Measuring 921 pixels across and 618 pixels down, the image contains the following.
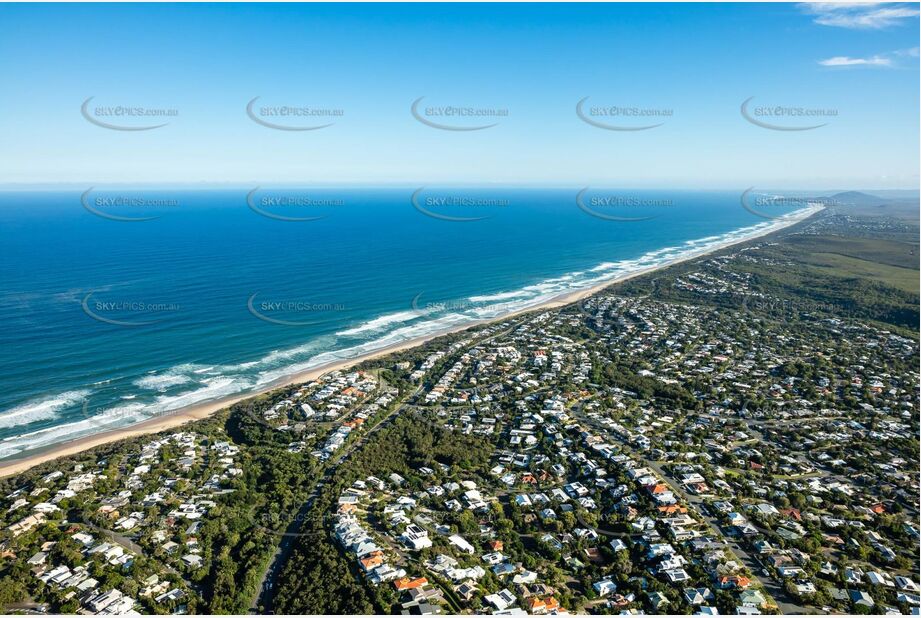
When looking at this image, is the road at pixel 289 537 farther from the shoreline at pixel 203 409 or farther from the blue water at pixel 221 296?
the blue water at pixel 221 296

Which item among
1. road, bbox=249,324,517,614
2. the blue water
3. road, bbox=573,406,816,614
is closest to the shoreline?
the blue water

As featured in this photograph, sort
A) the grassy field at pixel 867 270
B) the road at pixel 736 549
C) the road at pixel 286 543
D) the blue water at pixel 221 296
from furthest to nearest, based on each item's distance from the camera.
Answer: the grassy field at pixel 867 270, the blue water at pixel 221 296, the road at pixel 286 543, the road at pixel 736 549

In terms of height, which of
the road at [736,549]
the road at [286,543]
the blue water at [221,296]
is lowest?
the road at [736,549]

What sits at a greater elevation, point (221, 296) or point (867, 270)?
point (221, 296)

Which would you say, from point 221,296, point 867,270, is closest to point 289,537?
point 221,296

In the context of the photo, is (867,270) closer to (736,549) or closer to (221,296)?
(736,549)

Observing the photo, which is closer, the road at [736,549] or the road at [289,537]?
the road at [736,549]

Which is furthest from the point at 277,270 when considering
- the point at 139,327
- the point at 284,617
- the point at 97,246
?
the point at 284,617

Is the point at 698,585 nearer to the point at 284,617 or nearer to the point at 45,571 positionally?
the point at 284,617

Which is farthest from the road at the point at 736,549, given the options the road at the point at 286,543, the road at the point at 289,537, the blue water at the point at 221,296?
the blue water at the point at 221,296

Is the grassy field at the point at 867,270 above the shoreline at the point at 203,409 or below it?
below
